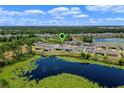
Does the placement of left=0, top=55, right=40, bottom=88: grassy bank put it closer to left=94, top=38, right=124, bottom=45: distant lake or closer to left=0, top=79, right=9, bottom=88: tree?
left=0, top=79, right=9, bottom=88: tree

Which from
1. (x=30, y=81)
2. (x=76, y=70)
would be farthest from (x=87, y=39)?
(x=30, y=81)

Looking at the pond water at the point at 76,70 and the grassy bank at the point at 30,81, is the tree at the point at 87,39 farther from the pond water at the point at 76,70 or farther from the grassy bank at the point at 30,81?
the grassy bank at the point at 30,81

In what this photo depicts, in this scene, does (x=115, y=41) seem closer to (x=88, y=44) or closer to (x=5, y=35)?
(x=88, y=44)

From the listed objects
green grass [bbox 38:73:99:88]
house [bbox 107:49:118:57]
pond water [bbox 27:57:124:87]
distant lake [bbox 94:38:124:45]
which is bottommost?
green grass [bbox 38:73:99:88]

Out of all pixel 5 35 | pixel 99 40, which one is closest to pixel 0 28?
pixel 5 35

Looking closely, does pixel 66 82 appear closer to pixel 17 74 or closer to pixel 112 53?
pixel 17 74

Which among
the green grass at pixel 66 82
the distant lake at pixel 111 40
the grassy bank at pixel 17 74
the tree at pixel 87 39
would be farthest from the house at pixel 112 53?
the grassy bank at pixel 17 74

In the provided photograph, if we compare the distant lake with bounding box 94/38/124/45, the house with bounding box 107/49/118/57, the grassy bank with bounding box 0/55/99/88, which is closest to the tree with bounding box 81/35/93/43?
the distant lake with bounding box 94/38/124/45
